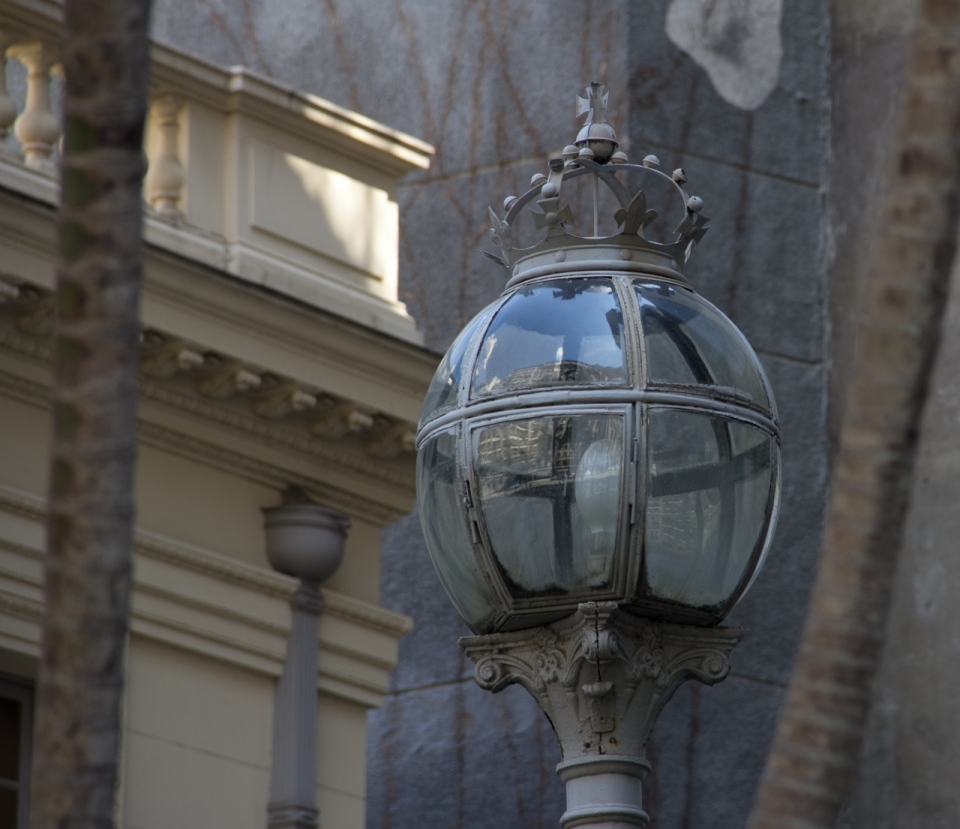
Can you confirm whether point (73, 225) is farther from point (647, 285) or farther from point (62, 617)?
point (647, 285)

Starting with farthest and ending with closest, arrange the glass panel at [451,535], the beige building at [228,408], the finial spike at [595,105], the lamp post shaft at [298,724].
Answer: the lamp post shaft at [298,724], the beige building at [228,408], the finial spike at [595,105], the glass panel at [451,535]

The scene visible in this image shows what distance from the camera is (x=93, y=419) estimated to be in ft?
14.6

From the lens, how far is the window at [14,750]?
10867 millimetres

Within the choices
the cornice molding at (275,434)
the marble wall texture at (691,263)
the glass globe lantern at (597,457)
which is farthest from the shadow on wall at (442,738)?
the glass globe lantern at (597,457)

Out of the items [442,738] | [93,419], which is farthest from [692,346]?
[442,738]

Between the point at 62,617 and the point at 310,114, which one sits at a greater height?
the point at 310,114

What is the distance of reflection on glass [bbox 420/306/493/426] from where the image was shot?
6.14 metres

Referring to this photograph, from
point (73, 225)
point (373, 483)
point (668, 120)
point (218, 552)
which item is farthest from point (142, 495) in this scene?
point (73, 225)

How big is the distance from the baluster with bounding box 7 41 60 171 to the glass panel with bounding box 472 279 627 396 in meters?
5.45

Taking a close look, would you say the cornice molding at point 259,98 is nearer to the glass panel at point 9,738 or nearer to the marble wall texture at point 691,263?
the marble wall texture at point 691,263

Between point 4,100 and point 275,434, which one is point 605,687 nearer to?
point 4,100

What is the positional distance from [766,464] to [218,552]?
236 inches

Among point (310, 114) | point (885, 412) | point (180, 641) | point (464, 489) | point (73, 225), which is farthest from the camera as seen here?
point (310, 114)

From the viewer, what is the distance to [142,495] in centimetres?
1138
